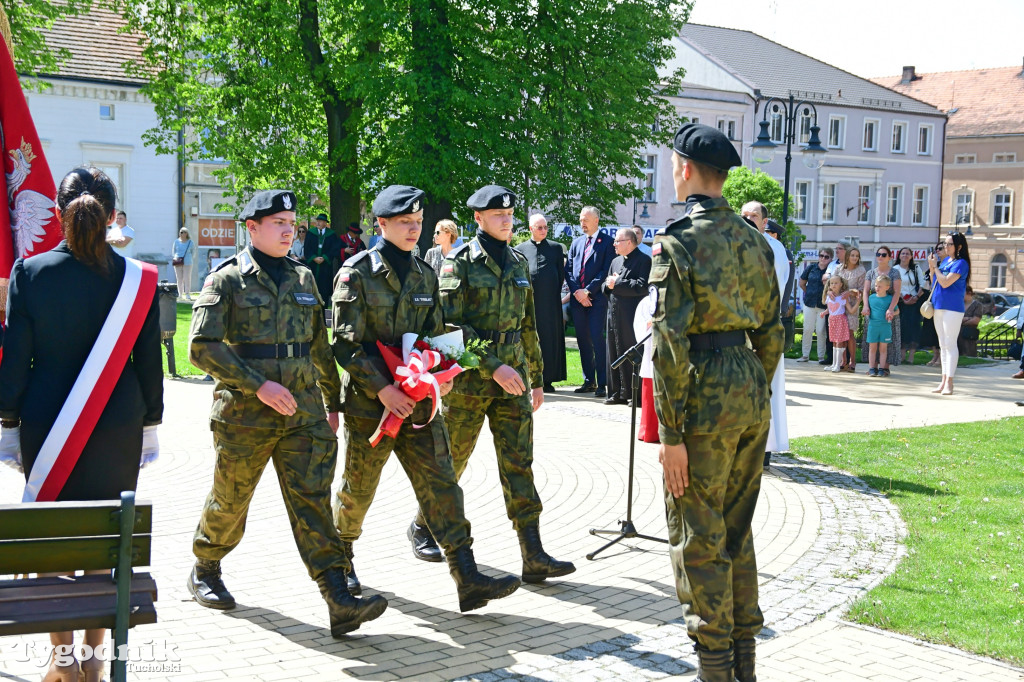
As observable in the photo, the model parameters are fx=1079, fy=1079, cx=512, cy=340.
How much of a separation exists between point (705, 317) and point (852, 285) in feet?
50.0

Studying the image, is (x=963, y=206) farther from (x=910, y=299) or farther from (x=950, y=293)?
(x=950, y=293)

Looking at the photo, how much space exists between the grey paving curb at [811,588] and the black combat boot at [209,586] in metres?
1.63

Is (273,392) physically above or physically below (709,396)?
below

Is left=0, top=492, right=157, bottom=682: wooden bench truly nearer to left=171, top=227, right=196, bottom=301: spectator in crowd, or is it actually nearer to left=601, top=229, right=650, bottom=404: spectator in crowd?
left=601, top=229, right=650, bottom=404: spectator in crowd

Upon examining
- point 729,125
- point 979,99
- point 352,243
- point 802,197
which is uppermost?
point 979,99

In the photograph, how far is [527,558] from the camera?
650 centimetres

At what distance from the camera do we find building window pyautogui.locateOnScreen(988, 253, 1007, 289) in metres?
75.4

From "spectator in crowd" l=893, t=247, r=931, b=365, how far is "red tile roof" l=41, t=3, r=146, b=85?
104 ft

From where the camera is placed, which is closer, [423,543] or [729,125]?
[423,543]

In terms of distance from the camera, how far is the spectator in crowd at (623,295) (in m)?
13.7

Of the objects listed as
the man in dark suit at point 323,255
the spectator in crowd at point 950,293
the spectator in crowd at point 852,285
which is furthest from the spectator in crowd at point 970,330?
the man in dark suit at point 323,255

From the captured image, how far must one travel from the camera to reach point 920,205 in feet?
239

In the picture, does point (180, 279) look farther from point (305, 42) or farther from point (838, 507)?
point (838, 507)

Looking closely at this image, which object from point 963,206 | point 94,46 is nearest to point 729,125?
point 963,206
